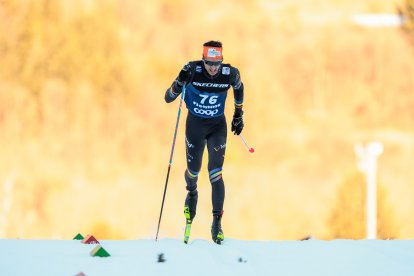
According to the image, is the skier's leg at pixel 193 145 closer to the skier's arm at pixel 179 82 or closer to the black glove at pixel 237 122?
the skier's arm at pixel 179 82

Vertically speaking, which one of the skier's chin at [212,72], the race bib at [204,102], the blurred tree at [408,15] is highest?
the blurred tree at [408,15]

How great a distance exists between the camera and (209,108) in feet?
27.9

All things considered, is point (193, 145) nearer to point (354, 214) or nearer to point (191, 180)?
point (191, 180)

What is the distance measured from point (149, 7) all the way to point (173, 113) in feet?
52.0

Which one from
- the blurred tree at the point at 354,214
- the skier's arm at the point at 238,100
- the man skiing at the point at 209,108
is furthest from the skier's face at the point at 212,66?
the blurred tree at the point at 354,214

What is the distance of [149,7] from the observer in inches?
3935

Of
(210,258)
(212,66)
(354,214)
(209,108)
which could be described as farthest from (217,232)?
(354,214)

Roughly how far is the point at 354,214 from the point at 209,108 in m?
45.6

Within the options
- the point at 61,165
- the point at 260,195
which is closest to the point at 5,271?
the point at 260,195

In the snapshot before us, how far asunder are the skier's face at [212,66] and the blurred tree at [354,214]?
40.8 metres

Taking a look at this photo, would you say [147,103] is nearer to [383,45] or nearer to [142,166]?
[142,166]

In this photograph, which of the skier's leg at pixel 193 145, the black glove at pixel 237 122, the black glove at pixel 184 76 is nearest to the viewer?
the black glove at pixel 184 76

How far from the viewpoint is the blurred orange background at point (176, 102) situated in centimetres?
9031

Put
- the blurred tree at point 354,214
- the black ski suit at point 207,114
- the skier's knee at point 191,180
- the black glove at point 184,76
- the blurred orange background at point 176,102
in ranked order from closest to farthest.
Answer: the black glove at point 184,76 < the black ski suit at point 207,114 < the skier's knee at point 191,180 < the blurred tree at point 354,214 < the blurred orange background at point 176,102
